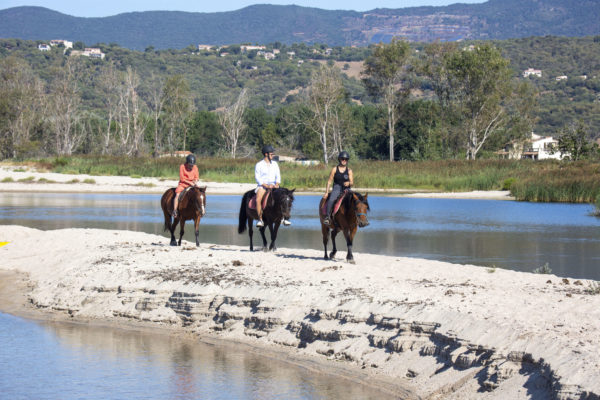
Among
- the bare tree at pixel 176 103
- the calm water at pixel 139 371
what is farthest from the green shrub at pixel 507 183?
the bare tree at pixel 176 103

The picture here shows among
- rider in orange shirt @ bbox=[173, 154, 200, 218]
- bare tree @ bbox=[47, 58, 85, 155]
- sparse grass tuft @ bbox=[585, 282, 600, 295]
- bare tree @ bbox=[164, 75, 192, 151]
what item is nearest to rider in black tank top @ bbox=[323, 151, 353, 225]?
rider in orange shirt @ bbox=[173, 154, 200, 218]

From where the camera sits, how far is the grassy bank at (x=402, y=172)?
44125mm

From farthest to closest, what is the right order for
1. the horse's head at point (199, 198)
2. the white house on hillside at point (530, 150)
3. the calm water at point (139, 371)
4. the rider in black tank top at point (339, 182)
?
the white house on hillside at point (530, 150) → the horse's head at point (199, 198) → the rider in black tank top at point (339, 182) → the calm water at point (139, 371)

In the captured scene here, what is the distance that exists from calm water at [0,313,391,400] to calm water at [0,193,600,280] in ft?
19.7

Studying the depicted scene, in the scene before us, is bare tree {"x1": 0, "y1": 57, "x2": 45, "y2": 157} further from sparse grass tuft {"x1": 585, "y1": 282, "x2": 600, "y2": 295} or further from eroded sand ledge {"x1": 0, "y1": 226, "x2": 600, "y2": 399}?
sparse grass tuft {"x1": 585, "y1": 282, "x2": 600, "y2": 295}

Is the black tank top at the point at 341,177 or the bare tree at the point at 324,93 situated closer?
the black tank top at the point at 341,177

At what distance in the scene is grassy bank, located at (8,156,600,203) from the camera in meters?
44.1

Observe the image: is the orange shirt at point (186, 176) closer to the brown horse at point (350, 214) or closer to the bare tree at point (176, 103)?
the brown horse at point (350, 214)

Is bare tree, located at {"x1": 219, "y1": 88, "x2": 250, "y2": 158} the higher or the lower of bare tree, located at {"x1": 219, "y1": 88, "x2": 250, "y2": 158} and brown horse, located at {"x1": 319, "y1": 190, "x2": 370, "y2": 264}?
the higher

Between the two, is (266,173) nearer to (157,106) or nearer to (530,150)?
(157,106)

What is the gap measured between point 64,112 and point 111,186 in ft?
126

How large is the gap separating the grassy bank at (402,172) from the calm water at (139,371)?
1323 inches

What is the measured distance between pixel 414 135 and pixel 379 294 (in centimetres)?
7305

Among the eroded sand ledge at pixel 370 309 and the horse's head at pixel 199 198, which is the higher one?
the horse's head at pixel 199 198
